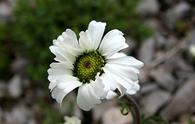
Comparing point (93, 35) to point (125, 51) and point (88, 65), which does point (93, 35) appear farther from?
point (125, 51)

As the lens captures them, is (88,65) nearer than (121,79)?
No

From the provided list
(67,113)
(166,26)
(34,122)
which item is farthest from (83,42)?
(166,26)

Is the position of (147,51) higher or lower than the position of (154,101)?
higher

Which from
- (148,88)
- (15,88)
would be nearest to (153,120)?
(148,88)

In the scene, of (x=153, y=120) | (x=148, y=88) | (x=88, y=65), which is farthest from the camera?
(x=148, y=88)

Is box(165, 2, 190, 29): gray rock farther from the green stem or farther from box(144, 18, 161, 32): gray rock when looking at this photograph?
the green stem

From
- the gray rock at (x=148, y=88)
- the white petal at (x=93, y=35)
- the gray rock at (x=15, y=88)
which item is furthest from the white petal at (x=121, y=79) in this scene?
the gray rock at (x=15, y=88)
